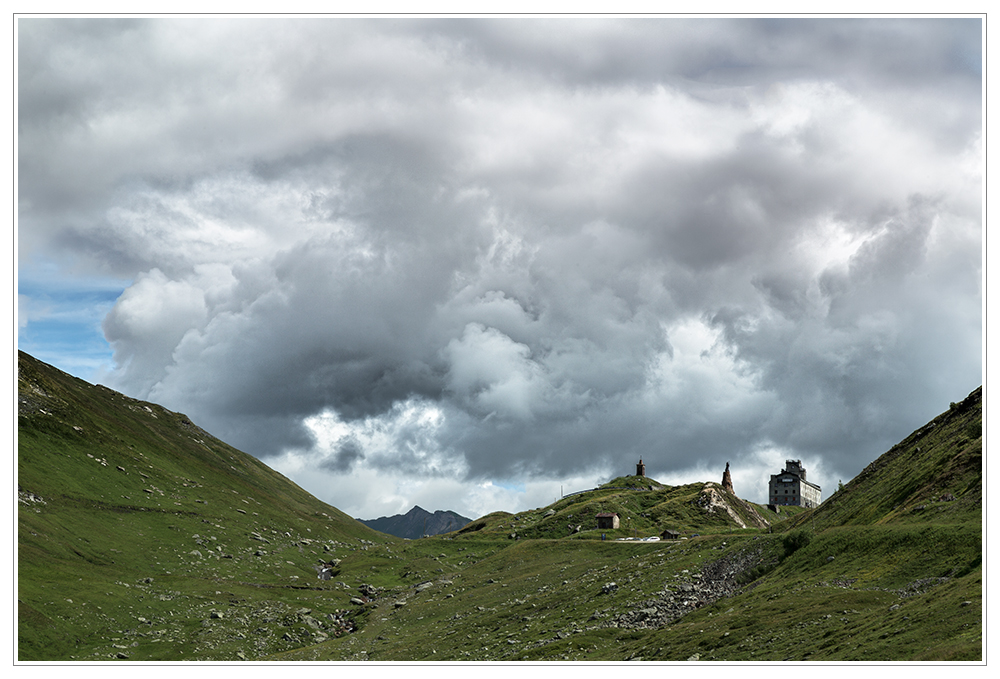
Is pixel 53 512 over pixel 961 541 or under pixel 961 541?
over

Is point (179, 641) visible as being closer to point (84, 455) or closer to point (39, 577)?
point (39, 577)

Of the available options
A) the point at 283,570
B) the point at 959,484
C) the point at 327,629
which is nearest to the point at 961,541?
the point at 959,484

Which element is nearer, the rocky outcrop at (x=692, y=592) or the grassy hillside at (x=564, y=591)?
the grassy hillside at (x=564, y=591)

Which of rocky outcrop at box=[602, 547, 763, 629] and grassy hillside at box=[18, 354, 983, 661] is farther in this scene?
rocky outcrop at box=[602, 547, 763, 629]

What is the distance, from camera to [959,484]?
280ft

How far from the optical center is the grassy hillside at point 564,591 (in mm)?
66875

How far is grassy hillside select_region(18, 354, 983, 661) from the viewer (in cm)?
6688

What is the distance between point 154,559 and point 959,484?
150893mm

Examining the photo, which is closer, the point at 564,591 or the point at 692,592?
the point at 692,592

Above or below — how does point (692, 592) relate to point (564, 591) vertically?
below

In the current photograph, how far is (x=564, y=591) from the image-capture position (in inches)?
4380

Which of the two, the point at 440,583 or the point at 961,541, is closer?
the point at 961,541
